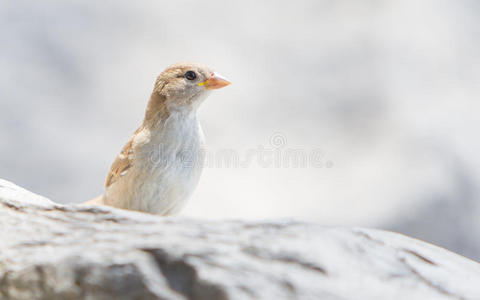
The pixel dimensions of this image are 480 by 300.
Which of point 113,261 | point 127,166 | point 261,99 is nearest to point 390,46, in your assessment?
point 261,99

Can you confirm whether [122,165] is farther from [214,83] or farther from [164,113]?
[214,83]

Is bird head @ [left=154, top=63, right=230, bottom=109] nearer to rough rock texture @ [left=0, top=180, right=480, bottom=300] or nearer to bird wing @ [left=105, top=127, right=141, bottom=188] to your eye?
bird wing @ [left=105, top=127, right=141, bottom=188]

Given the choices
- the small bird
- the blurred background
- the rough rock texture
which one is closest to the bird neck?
the small bird

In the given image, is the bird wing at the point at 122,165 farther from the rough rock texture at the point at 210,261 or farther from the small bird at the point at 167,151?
the rough rock texture at the point at 210,261

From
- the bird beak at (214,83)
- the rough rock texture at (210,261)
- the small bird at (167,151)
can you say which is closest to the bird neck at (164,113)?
the small bird at (167,151)

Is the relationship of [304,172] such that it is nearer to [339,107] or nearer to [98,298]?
[339,107]

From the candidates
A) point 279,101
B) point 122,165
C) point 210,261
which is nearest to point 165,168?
point 122,165
